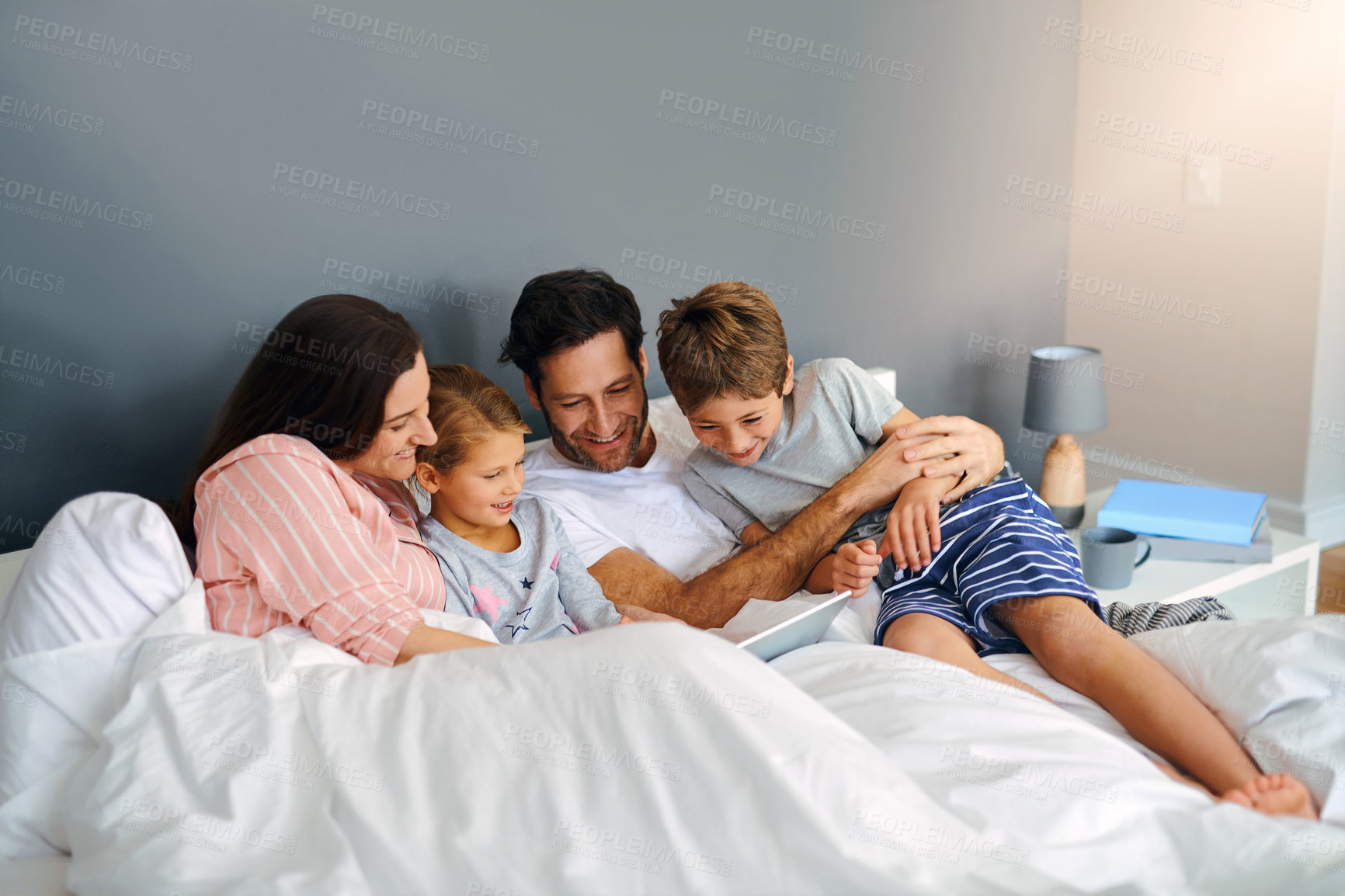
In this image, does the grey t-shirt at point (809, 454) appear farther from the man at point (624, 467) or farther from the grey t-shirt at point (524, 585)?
the grey t-shirt at point (524, 585)

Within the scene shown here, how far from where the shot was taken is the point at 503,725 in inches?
36.7

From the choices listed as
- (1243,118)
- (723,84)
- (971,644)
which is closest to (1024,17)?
(1243,118)

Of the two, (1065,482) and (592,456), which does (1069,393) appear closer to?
(1065,482)

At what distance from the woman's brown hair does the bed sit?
188mm

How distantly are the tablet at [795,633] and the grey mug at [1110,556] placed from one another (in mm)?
934

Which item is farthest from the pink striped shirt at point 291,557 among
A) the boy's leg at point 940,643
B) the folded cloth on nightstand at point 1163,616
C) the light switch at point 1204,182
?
the light switch at point 1204,182

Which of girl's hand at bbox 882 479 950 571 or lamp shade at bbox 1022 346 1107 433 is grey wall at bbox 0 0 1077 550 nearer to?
lamp shade at bbox 1022 346 1107 433

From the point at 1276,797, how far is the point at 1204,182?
2.39m

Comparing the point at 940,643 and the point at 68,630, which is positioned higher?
the point at 68,630

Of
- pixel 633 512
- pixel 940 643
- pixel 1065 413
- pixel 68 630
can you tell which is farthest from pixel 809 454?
pixel 68 630

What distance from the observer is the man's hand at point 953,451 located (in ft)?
5.49

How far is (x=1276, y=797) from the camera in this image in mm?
1006

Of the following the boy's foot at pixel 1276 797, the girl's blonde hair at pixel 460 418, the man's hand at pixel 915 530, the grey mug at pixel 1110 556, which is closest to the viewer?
the boy's foot at pixel 1276 797

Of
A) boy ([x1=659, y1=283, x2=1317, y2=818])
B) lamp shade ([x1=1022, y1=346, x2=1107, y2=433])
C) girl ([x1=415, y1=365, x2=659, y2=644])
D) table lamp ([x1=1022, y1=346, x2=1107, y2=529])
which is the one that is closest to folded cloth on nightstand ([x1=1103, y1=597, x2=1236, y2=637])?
boy ([x1=659, y1=283, x2=1317, y2=818])
